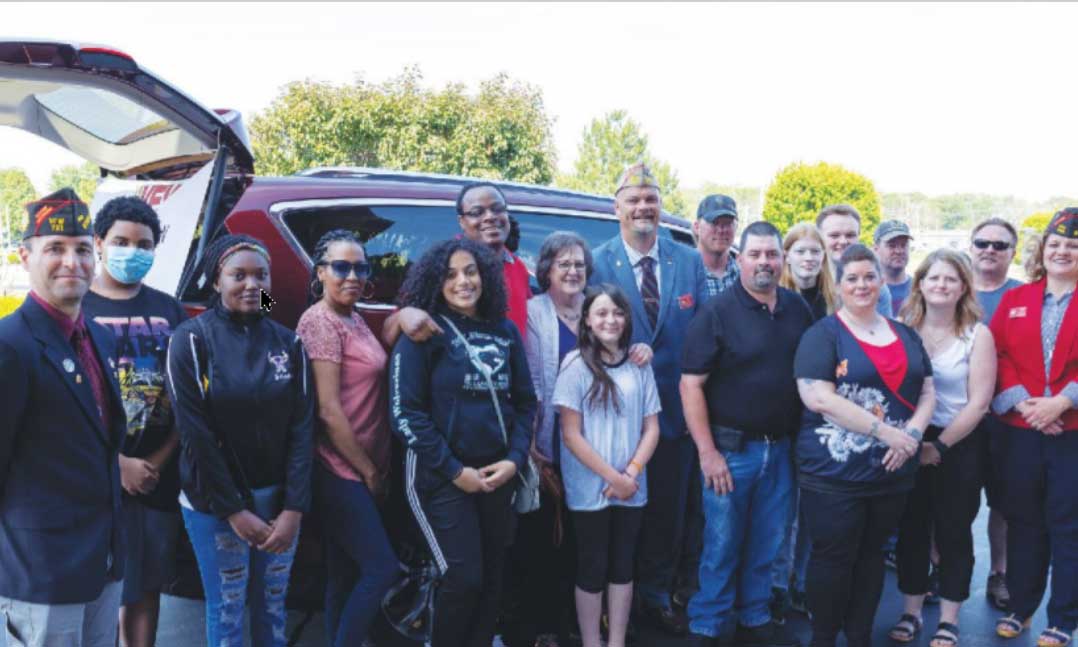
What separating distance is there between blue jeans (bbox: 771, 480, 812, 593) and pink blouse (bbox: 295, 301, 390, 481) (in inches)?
82.1

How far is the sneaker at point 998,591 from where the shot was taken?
457 centimetres

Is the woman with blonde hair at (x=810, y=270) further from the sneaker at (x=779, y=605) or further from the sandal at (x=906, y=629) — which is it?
the sandal at (x=906, y=629)

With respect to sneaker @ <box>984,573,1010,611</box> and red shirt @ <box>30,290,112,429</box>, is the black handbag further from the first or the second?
sneaker @ <box>984,573,1010,611</box>

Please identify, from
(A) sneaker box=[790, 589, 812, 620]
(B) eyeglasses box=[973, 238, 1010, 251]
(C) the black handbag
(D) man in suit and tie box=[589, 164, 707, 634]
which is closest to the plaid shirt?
(D) man in suit and tie box=[589, 164, 707, 634]

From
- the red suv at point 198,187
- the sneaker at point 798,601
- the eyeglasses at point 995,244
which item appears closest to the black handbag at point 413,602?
the red suv at point 198,187

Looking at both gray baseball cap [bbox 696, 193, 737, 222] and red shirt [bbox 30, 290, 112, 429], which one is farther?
gray baseball cap [bbox 696, 193, 737, 222]

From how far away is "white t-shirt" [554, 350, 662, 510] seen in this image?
355cm

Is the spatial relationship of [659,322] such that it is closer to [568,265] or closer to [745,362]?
[745,362]

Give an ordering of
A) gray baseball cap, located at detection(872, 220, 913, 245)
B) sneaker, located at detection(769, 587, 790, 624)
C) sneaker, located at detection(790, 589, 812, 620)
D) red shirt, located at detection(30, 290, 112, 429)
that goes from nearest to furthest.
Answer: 1. red shirt, located at detection(30, 290, 112, 429)
2. sneaker, located at detection(769, 587, 790, 624)
3. sneaker, located at detection(790, 589, 812, 620)
4. gray baseball cap, located at detection(872, 220, 913, 245)

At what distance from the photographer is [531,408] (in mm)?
3398

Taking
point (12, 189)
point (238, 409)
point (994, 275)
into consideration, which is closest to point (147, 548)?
point (238, 409)

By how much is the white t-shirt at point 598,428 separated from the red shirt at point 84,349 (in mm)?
1749

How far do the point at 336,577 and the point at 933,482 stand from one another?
2.85m

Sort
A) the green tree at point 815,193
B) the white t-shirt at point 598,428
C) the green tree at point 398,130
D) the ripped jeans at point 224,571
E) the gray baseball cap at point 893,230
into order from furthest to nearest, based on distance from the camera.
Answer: the green tree at point 815,193 → the green tree at point 398,130 → the gray baseball cap at point 893,230 → the white t-shirt at point 598,428 → the ripped jeans at point 224,571
